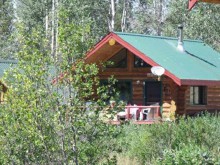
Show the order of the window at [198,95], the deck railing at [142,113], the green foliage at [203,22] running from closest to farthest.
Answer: the deck railing at [142,113]
the window at [198,95]
the green foliage at [203,22]

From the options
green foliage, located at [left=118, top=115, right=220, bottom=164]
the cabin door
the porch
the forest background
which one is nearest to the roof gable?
the cabin door

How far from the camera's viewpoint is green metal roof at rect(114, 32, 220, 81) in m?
21.7

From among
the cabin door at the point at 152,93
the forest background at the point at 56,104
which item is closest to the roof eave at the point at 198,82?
the cabin door at the point at 152,93

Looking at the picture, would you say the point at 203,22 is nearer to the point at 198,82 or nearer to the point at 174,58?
the point at 174,58

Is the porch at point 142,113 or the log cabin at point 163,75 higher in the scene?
the log cabin at point 163,75

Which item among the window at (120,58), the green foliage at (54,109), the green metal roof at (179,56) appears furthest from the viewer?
the window at (120,58)

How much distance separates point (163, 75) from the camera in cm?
2284

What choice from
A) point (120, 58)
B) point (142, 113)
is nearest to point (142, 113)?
point (142, 113)

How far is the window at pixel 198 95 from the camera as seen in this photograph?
24219mm

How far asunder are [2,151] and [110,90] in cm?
A: 190

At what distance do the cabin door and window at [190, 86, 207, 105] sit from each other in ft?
4.60

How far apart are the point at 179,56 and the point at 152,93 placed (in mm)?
1918

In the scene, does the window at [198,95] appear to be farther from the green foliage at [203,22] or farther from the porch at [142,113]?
the green foliage at [203,22]

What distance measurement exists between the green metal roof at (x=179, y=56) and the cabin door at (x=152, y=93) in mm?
1456
